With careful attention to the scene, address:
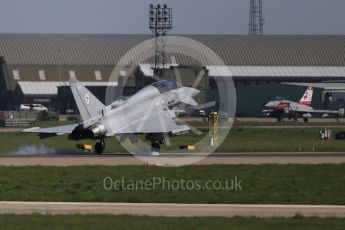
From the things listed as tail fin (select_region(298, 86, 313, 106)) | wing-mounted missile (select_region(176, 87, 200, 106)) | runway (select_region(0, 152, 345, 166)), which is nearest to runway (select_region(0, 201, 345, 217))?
runway (select_region(0, 152, 345, 166))

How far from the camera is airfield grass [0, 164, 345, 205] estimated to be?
3538 cm

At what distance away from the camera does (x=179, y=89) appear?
65.2 metres

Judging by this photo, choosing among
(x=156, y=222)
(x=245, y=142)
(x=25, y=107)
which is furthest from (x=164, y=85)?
(x=25, y=107)

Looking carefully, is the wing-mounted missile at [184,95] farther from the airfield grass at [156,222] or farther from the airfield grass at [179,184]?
the airfield grass at [156,222]

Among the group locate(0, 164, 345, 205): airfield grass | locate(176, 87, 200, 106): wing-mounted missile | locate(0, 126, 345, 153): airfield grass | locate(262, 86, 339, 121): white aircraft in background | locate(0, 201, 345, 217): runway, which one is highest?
locate(176, 87, 200, 106): wing-mounted missile

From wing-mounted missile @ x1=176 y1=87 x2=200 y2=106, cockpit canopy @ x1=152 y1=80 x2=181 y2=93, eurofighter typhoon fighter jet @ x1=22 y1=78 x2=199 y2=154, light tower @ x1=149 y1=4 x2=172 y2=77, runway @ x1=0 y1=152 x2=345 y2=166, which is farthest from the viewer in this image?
light tower @ x1=149 y1=4 x2=172 y2=77

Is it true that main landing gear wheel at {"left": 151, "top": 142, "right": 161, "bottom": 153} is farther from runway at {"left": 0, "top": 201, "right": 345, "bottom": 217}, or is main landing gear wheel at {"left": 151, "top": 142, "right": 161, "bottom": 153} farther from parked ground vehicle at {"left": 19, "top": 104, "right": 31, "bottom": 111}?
parked ground vehicle at {"left": 19, "top": 104, "right": 31, "bottom": 111}

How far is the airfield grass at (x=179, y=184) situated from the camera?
116ft

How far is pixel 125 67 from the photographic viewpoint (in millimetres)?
161250

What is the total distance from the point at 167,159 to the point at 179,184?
1411 cm

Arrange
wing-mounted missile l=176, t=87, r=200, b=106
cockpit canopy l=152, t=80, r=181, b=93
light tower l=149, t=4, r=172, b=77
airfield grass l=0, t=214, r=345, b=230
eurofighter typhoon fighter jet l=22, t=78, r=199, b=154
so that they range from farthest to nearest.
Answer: light tower l=149, t=4, r=172, b=77 → wing-mounted missile l=176, t=87, r=200, b=106 → cockpit canopy l=152, t=80, r=181, b=93 → eurofighter typhoon fighter jet l=22, t=78, r=199, b=154 → airfield grass l=0, t=214, r=345, b=230

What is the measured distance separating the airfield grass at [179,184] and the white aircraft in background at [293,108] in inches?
3221

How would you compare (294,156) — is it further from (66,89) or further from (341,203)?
(66,89)

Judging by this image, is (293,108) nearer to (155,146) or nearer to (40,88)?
(40,88)
